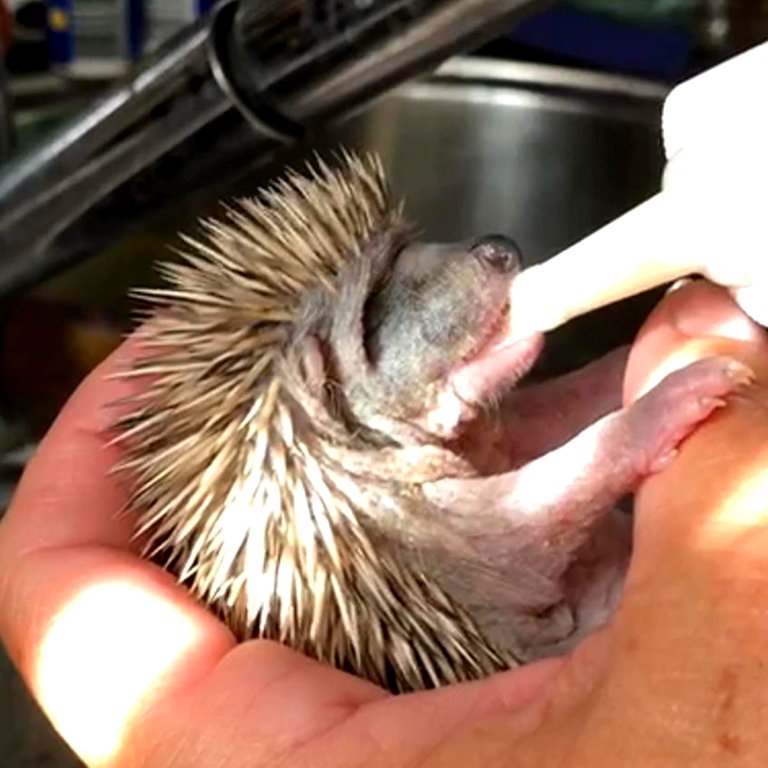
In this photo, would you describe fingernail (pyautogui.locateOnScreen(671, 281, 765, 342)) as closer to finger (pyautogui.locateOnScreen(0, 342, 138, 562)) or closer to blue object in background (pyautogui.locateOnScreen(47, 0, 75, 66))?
finger (pyautogui.locateOnScreen(0, 342, 138, 562))

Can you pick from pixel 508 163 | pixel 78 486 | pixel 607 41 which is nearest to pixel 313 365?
pixel 78 486

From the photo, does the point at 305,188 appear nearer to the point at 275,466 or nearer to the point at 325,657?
the point at 275,466

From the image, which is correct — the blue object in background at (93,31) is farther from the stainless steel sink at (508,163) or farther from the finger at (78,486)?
the finger at (78,486)

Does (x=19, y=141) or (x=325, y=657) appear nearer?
(x=325, y=657)

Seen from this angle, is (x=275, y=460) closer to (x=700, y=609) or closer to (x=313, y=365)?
(x=313, y=365)

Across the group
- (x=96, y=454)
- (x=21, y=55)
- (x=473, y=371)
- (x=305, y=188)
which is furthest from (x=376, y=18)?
(x=21, y=55)

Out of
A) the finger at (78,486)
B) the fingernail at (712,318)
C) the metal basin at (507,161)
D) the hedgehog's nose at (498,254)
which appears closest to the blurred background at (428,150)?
the metal basin at (507,161)
